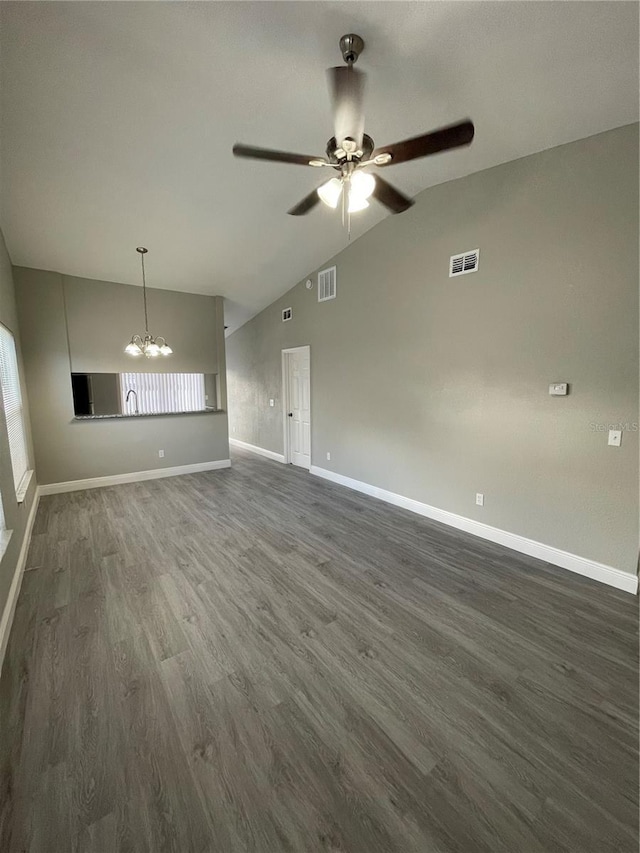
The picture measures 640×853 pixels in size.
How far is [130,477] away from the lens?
5.45 m

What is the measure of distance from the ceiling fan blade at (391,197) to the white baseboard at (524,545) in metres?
2.97

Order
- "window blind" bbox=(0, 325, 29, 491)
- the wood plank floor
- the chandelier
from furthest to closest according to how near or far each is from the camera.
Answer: the chandelier → "window blind" bbox=(0, 325, 29, 491) → the wood plank floor

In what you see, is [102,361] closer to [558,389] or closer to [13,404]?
[13,404]

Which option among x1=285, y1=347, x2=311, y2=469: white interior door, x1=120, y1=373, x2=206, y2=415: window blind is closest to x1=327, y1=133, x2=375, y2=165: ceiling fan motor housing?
x1=285, y1=347, x2=311, y2=469: white interior door

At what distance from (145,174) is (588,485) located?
462cm

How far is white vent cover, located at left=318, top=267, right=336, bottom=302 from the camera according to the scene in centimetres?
499

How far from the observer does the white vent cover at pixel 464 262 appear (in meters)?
3.33

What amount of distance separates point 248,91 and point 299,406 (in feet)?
14.1

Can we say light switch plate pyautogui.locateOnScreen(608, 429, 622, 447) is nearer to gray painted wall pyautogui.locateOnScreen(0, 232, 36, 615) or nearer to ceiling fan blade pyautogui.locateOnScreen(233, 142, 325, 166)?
ceiling fan blade pyautogui.locateOnScreen(233, 142, 325, 166)

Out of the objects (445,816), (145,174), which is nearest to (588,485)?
(445,816)

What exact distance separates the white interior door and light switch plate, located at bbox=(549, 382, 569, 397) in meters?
3.55

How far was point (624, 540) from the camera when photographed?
8.57 feet

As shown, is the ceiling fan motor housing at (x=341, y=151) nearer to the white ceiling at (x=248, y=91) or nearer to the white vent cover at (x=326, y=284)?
the white ceiling at (x=248, y=91)

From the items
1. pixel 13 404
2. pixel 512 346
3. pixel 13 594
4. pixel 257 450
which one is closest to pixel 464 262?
pixel 512 346
